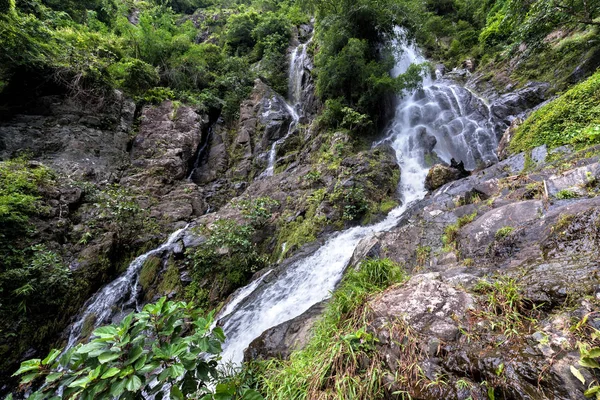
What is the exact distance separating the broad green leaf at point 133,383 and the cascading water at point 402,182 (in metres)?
2.81

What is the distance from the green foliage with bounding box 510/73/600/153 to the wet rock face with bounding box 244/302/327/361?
6288 millimetres

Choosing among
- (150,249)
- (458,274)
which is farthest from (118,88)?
(458,274)

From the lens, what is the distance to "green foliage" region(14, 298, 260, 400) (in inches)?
55.5

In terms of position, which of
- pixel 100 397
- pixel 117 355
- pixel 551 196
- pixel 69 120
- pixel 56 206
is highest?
pixel 69 120

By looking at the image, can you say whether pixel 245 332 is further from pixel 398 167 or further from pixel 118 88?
pixel 118 88

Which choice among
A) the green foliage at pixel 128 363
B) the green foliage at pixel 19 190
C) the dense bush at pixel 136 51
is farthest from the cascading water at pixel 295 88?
the green foliage at pixel 128 363

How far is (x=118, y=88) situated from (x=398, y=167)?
1438cm

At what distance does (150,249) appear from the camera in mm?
8977

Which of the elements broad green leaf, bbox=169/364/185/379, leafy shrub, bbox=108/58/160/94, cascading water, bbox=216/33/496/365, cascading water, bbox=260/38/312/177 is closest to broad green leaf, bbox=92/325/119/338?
broad green leaf, bbox=169/364/185/379

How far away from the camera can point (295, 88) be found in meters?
17.4

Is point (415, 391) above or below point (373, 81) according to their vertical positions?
below

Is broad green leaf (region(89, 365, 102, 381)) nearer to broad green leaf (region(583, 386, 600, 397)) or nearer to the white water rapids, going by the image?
broad green leaf (region(583, 386, 600, 397))

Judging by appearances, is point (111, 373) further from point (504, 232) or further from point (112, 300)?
point (112, 300)

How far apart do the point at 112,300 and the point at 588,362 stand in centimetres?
956
